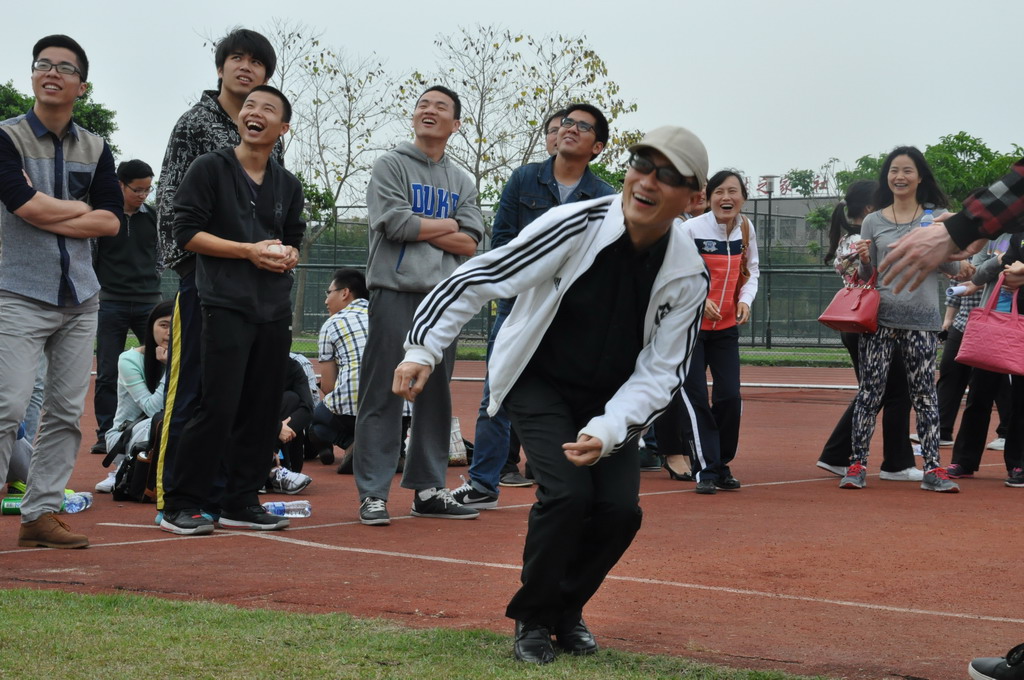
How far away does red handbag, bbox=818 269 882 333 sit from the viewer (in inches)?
354

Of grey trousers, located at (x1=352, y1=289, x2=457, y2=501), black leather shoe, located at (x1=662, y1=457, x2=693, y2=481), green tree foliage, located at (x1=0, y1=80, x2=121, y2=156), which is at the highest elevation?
green tree foliage, located at (x1=0, y1=80, x2=121, y2=156)

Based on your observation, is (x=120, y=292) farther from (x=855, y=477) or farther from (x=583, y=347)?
(x=583, y=347)

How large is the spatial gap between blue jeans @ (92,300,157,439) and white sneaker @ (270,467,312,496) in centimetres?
309

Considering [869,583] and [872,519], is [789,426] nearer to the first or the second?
[872,519]

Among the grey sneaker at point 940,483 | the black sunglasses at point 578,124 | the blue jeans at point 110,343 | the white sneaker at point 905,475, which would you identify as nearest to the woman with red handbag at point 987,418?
the white sneaker at point 905,475

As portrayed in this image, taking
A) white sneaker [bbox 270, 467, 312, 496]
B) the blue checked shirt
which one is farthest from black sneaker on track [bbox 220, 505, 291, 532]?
Answer: the blue checked shirt

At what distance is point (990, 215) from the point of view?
4301 mm

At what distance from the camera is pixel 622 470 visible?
14.9 feet

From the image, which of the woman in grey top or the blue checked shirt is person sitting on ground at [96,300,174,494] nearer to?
Answer: the blue checked shirt

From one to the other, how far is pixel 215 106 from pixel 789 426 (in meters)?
8.86

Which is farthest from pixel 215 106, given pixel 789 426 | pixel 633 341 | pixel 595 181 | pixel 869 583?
pixel 789 426

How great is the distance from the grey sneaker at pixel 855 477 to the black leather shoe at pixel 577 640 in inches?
201

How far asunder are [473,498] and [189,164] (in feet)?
8.54

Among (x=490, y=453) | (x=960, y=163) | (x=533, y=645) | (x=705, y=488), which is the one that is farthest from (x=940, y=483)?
(x=960, y=163)
